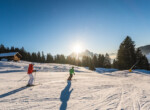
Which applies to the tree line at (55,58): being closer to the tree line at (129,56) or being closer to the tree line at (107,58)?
the tree line at (107,58)

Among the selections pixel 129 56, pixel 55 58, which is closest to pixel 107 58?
pixel 129 56

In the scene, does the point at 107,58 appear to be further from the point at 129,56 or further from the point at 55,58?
the point at 55,58

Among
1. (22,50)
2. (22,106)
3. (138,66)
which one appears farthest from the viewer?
(22,50)

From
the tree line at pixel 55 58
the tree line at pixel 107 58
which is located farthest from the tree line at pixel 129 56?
the tree line at pixel 55 58

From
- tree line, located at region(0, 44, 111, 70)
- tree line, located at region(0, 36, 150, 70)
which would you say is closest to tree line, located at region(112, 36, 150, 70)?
tree line, located at region(0, 36, 150, 70)

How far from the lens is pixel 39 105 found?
441 centimetres

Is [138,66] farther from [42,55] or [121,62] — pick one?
[42,55]

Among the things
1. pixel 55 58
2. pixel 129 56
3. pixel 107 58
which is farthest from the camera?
pixel 55 58

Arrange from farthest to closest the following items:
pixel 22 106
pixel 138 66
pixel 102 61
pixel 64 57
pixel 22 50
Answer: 1. pixel 64 57
2. pixel 22 50
3. pixel 102 61
4. pixel 138 66
5. pixel 22 106

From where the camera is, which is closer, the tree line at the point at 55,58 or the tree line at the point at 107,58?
the tree line at the point at 107,58

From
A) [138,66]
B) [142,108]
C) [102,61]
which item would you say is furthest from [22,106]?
[102,61]

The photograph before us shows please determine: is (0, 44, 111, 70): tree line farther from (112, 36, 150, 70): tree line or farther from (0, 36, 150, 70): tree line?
(112, 36, 150, 70): tree line

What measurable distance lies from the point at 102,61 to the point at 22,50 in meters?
72.4

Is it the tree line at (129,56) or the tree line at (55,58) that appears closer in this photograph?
the tree line at (129,56)
